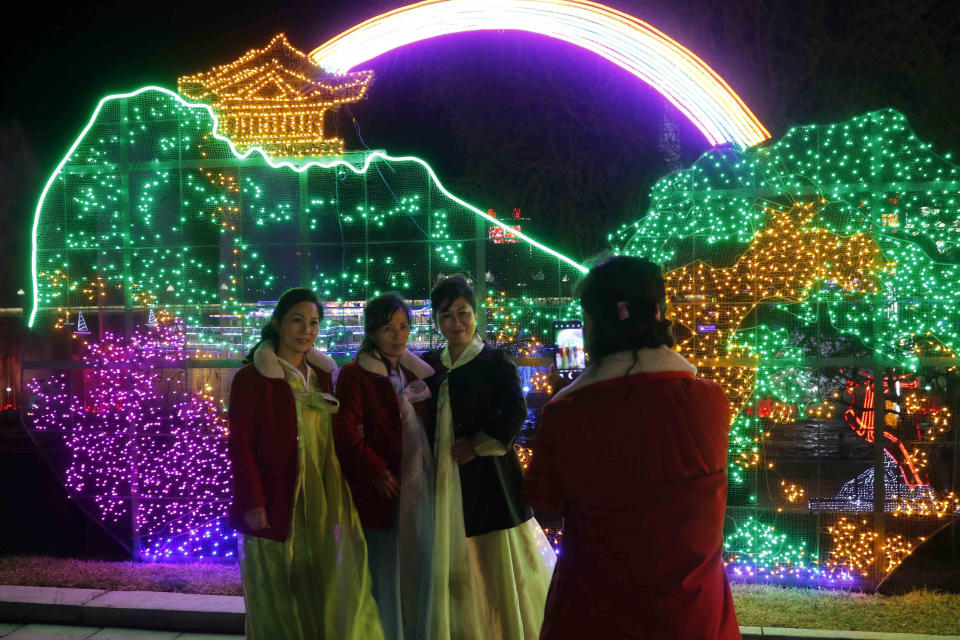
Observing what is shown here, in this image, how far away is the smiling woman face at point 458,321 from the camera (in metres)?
3.53

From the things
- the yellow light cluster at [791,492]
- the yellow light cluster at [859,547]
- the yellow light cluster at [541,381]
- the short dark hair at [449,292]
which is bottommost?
the yellow light cluster at [859,547]

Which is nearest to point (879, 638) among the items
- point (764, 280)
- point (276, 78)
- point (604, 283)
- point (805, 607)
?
point (805, 607)

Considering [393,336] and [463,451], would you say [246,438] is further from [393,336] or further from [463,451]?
[463,451]

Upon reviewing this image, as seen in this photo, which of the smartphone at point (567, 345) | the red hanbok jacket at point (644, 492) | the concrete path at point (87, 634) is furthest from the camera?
the smartphone at point (567, 345)

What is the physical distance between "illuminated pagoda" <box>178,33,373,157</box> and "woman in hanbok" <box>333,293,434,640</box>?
2.37 m

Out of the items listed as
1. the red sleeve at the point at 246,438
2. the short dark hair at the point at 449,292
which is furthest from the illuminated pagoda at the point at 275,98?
the red sleeve at the point at 246,438

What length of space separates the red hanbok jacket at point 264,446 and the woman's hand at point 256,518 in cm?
2

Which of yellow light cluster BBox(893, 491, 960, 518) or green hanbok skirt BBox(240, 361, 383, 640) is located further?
yellow light cluster BBox(893, 491, 960, 518)

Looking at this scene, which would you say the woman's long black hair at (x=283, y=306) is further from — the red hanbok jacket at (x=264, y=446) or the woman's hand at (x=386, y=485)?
the woman's hand at (x=386, y=485)

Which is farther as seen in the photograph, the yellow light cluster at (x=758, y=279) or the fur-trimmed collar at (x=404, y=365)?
the yellow light cluster at (x=758, y=279)

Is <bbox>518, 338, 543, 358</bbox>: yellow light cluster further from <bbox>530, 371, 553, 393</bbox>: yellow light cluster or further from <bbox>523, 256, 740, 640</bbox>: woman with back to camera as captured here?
<bbox>523, 256, 740, 640</bbox>: woman with back to camera

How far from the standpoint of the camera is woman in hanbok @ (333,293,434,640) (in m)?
3.53

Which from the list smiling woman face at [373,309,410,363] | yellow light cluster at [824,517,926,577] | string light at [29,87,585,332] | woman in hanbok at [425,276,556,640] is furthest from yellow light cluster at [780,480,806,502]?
smiling woman face at [373,309,410,363]

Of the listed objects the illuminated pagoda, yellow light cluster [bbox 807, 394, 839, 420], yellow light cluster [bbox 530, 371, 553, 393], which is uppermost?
the illuminated pagoda
